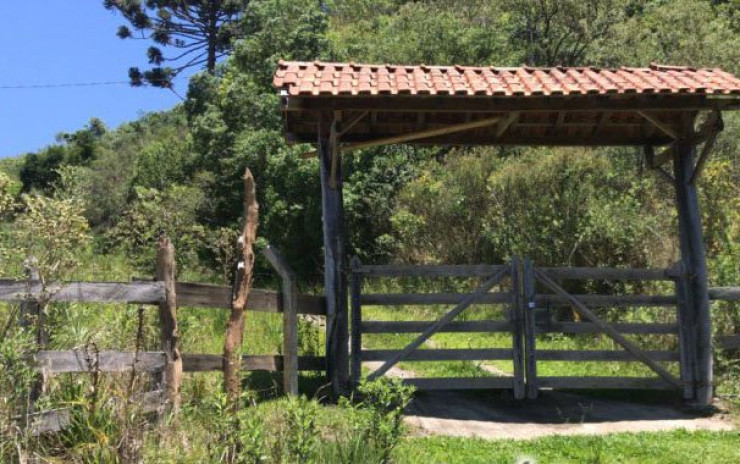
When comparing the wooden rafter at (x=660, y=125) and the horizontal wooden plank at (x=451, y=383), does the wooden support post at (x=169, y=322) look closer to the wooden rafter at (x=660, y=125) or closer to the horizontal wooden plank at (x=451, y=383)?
the horizontal wooden plank at (x=451, y=383)

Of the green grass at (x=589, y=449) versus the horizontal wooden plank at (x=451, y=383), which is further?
the horizontal wooden plank at (x=451, y=383)

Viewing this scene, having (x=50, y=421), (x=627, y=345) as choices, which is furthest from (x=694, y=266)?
(x=50, y=421)

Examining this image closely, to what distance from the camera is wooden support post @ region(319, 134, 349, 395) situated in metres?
8.77

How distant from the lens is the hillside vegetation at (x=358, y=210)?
17.9ft

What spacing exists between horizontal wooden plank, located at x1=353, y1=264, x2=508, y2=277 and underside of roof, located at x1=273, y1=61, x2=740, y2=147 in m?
1.60

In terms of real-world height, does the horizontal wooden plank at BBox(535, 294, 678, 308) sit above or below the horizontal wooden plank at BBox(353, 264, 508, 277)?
below

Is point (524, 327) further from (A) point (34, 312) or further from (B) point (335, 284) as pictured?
(A) point (34, 312)

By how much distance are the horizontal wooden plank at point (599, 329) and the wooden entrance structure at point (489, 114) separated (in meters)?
0.20

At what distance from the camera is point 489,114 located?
9367mm

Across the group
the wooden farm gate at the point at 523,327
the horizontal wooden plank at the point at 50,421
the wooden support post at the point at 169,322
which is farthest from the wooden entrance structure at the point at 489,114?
the horizontal wooden plank at the point at 50,421

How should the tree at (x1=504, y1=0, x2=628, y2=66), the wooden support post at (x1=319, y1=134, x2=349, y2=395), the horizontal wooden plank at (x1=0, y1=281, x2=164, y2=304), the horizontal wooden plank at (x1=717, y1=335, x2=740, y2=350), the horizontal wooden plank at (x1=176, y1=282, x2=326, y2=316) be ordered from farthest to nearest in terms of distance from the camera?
the tree at (x1=504, y1=0, x2=628, y2=66)
the horizontal wooden plank at (x1=717, y1=335, x2=740, y2=350)
the wooden support post at (x1=319, y1=134, x2=349, y2=395)
the horizontal wooden plank at (x1=176, y1=282, x2=326, y2=316)
the horizontal wooden plank at (x1=0, y1=281, x2=164, y2=304)

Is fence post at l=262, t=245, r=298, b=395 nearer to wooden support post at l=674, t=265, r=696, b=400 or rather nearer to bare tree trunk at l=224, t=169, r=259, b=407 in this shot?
bare tree trunk at l=224, t=169, r=259, b=407

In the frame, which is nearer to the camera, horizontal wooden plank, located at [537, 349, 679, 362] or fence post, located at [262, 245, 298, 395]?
fence post, located at [262, 245, 298, 395]

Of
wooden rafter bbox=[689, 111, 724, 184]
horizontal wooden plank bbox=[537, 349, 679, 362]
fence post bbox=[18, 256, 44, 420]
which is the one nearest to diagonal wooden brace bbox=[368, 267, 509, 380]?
horizontal wooden plank bbox=[537, 349, 679, 362]
